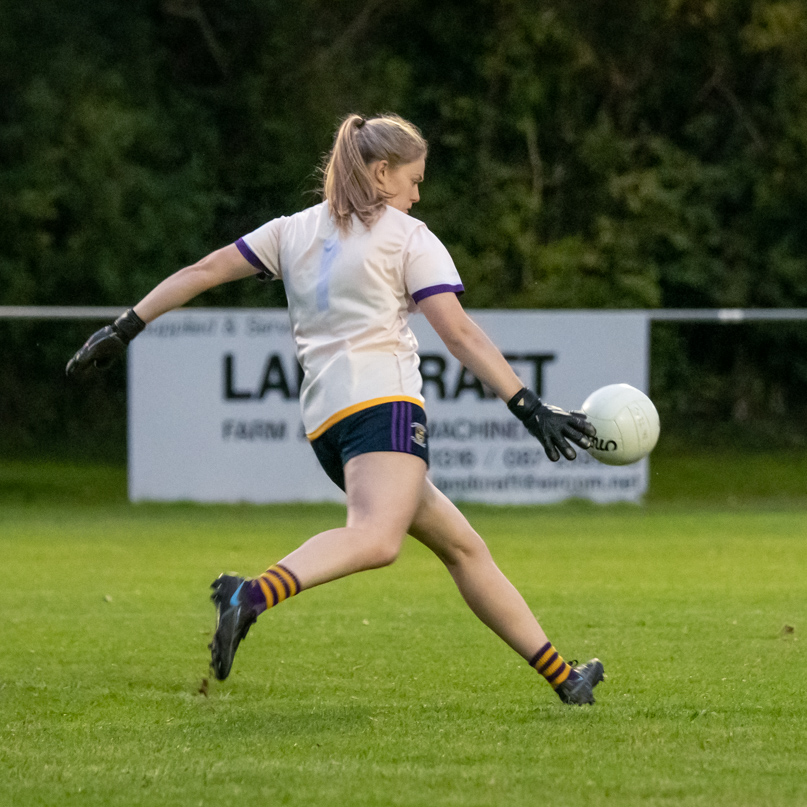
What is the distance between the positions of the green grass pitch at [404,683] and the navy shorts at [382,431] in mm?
937

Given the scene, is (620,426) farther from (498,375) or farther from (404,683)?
(404,683)

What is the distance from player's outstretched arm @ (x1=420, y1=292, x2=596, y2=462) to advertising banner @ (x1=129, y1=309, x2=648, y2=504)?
32.1 ft

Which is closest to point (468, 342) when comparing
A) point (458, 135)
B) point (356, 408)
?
point (356, 408)

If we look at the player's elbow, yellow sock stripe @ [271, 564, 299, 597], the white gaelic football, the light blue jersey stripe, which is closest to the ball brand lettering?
the white gaelic football

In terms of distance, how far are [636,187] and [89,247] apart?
Answer: 9.70 m

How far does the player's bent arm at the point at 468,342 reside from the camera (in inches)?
188

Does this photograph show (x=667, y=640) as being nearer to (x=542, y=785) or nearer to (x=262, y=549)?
(x=542, y=785)

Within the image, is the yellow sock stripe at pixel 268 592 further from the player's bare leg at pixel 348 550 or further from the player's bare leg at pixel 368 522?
the player's bare leg at pixel 368 522

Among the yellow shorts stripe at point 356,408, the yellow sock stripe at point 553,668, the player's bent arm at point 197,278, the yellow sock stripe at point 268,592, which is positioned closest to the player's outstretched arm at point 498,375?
the yellow shorts stripe at point 356,408

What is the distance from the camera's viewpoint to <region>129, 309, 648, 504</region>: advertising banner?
48.4 feet

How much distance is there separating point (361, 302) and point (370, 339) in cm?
→ 12

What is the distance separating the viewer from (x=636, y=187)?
26453mm

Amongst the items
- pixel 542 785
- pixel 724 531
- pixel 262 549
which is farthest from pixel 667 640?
pixel 724 531

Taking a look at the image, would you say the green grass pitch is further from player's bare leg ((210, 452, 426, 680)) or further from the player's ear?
the player's ear
